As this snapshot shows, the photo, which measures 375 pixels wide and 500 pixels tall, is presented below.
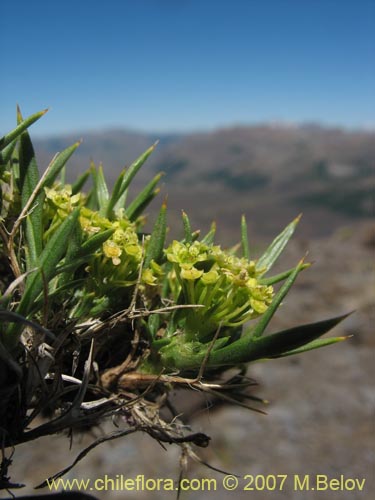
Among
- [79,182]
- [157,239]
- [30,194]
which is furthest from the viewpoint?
[79,182]

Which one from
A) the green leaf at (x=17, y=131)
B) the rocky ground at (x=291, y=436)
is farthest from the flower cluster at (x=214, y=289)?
the rocky ground at (x=291, y=436)

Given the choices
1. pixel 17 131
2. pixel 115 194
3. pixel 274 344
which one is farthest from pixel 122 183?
pixel 274 344

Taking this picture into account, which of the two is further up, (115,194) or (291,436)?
(115,194)

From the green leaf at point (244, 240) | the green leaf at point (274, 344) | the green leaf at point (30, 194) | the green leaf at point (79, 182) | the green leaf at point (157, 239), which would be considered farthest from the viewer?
the green leaf at point (79, 182)

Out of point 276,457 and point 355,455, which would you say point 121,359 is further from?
point 355,455

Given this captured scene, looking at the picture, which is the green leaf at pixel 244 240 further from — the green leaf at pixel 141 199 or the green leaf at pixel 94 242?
the green leaf at pixel 94 242

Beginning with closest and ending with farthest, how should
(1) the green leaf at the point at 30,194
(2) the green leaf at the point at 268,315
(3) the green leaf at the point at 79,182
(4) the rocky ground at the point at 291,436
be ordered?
(2) the green leaf at the point at 268,315
(1) the green leaf at the point at 30,194
(3) the green leaf at the point at 79,182
(4) the rocky ground at the point at 291,436

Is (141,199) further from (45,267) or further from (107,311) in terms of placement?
(45,267)

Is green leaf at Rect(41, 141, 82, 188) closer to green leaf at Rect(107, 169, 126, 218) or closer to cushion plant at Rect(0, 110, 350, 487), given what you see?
cushion plant at Rect(0, 110, 350, 487)
